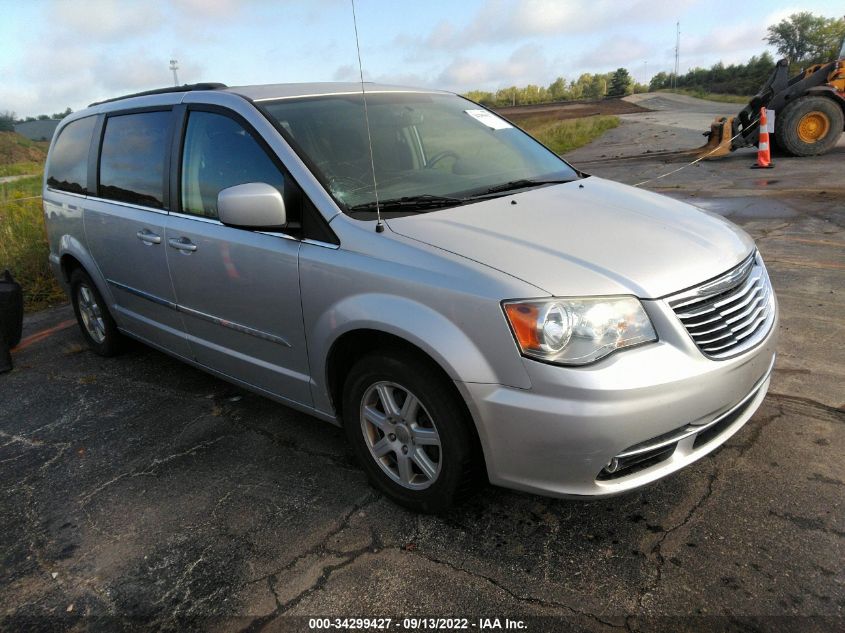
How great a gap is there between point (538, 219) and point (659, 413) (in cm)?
98

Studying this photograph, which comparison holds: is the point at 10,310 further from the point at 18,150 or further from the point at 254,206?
the point at 18,150

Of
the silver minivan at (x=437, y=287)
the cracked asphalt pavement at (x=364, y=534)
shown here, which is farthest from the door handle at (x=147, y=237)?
the cracked asphalt pavement at (x=364, y=534)

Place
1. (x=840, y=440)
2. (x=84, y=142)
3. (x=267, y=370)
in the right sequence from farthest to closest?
(x=84, y=142) < (x=267, y=370) < (x=840, y=440)

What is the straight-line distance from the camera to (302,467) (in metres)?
3.26

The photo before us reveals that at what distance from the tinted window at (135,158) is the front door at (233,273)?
310mm

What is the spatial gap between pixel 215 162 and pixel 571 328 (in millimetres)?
2149

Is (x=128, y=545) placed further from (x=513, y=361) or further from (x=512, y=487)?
(x=513, y=361)

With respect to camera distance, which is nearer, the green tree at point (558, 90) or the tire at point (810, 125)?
the tire at point (810, 125)

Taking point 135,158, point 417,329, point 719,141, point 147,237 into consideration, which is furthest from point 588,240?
point 719,141

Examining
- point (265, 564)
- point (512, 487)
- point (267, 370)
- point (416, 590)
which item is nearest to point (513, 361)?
point (512, 487)

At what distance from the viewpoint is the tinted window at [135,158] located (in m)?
3.77

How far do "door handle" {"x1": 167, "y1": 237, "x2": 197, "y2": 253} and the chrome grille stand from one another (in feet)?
7.87

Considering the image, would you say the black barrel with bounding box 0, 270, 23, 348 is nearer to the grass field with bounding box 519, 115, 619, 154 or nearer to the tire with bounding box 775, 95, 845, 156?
the tire with bounding box 775, 95, 845, 156

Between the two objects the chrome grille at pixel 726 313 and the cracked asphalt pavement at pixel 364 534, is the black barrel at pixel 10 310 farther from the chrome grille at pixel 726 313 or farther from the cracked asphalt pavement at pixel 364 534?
the chrome grille at pixel 726 313
